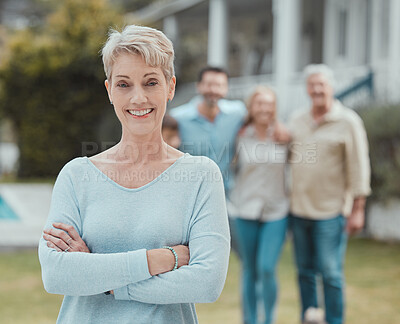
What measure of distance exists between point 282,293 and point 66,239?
4.97 meters

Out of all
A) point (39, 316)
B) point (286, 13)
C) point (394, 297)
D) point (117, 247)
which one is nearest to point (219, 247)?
point (117, 247)

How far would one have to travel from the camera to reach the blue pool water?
36.0ft

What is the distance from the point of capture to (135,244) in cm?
175

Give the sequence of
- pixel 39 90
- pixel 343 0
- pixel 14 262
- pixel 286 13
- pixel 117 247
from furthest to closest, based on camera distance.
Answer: pixel 39 90 < pixel 343 0 < pixel 286 13 < pixel 14 262 < pixel 117 247

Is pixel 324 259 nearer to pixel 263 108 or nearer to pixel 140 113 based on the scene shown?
pixel 263 108

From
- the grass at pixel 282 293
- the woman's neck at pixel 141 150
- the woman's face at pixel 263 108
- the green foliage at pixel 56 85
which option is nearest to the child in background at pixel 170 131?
the woman's face at pixel 263 108

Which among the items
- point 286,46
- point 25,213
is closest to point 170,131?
point 25,213

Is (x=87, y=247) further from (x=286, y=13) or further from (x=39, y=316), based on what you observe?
(x=286, y=13)

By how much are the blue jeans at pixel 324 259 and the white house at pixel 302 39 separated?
556cm

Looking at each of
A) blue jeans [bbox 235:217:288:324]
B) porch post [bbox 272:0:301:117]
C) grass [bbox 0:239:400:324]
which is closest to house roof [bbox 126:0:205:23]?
porch post [bbox 272:0:301:117]

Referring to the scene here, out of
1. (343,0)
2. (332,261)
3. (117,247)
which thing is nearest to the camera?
(117,247)

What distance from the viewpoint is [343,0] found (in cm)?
1437

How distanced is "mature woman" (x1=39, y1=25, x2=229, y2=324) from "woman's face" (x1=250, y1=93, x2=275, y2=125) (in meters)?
2.91

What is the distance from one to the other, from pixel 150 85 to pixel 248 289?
127 inches
